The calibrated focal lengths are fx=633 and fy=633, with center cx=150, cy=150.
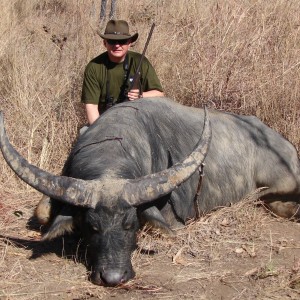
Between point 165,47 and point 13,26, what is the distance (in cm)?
264

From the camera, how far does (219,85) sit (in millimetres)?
7078

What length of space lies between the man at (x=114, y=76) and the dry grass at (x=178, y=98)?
65cm

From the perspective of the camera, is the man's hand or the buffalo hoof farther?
the man's hand

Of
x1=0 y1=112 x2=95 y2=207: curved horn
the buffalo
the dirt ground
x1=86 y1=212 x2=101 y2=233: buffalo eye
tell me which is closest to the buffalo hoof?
the buffalo

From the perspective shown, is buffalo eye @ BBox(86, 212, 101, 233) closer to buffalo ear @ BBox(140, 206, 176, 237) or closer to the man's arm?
buffalo ear @ BBox(140, 206, 176, 237)

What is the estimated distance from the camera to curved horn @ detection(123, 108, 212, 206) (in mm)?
4062

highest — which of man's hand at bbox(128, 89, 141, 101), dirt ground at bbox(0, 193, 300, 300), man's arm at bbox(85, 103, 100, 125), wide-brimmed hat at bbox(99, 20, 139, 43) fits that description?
wide-brimmed hat at bbox(99, 20, 139, 43)

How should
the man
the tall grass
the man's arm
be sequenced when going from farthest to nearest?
the tall grass
the man
the man's arm

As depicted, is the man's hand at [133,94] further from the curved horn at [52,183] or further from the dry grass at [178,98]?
the curved horn at [52,183]

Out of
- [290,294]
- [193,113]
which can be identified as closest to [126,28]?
[193,113]

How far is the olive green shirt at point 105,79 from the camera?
21.2 ft

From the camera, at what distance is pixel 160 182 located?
13.6 ft

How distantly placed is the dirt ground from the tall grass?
4.53 feet

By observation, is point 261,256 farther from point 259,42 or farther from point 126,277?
point 259,42
